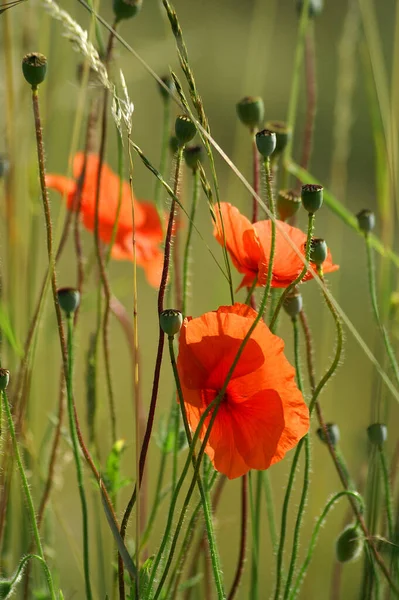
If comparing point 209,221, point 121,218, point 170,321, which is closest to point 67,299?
point 170,321

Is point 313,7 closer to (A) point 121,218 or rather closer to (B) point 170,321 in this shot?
(A) point 121,218

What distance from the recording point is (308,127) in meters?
0.75

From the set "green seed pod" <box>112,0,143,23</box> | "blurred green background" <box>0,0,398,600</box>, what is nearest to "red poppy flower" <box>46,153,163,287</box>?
"blurred green background" <box>0,0,398,600</box>

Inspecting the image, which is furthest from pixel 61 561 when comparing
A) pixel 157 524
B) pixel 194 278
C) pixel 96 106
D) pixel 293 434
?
pixel 194 278

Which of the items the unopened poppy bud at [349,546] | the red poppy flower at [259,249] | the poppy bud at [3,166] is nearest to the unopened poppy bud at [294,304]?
the red poppy flower at [259,249]

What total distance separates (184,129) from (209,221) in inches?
55.2

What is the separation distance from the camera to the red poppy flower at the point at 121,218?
781 millimetres

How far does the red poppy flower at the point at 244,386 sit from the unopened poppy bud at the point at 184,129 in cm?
9

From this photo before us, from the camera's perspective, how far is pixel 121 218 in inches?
33.4

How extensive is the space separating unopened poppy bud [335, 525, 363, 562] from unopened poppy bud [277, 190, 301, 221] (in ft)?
0.61

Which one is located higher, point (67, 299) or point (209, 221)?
point (209, 221)

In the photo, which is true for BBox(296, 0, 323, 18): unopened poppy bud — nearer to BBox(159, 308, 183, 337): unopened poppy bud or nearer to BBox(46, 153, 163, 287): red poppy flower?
BBox(46, 153, 163, 287): red poppy flower

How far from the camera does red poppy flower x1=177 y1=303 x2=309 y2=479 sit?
18.4 inches

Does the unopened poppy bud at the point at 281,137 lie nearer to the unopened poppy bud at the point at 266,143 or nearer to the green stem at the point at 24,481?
the unopened poppy bud at the point at 266,143
